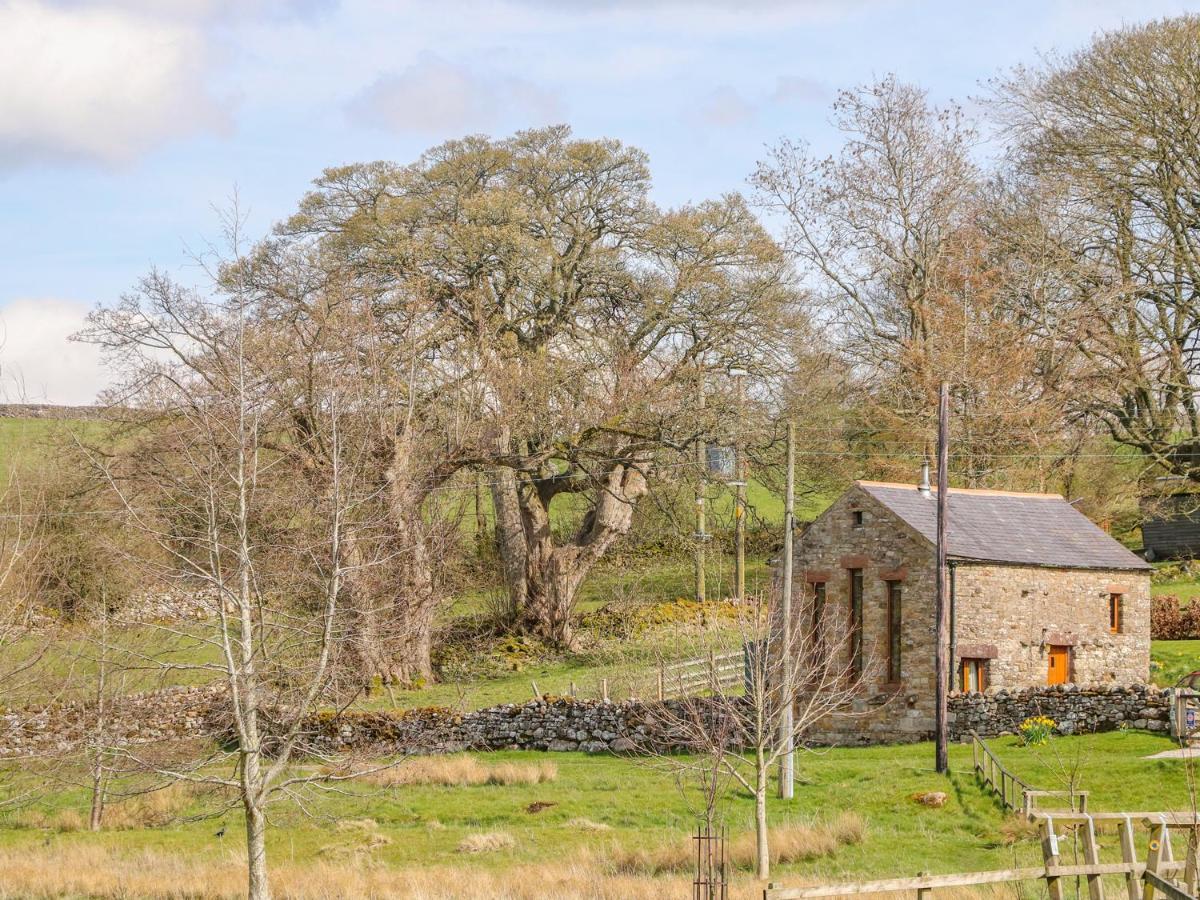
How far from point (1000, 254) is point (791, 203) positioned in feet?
23.3

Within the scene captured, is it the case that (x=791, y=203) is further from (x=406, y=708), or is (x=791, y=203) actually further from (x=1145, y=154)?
(x=406, y=708)

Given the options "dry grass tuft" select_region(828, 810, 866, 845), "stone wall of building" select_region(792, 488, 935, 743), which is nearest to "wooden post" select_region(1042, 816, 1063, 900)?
"dry grass tuft" select_region(828, 810, 866, 845)

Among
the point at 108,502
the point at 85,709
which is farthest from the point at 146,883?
the point at 108,502

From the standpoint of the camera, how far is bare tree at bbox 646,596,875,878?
2052 cm

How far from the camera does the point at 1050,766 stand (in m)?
23.2

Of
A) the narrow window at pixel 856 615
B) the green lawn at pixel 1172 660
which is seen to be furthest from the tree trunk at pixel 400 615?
the green lawn at pixel 1172 660

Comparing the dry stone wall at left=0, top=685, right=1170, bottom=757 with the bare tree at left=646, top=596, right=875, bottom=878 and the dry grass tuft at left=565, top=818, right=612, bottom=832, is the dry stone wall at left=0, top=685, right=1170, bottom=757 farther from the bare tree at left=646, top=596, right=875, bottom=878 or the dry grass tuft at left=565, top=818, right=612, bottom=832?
the dry grass tuft at left=565, top=818, right=612, bottom=832

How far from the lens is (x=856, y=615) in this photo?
3075cm

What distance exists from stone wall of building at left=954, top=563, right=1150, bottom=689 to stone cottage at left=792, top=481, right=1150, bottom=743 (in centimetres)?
2

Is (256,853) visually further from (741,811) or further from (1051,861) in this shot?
(741,811)

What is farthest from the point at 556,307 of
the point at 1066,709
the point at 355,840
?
the point at 355,840

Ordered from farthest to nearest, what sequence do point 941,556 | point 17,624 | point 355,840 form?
point 941,556
point 17,624
point 355,840

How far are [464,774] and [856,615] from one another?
964 centimetres

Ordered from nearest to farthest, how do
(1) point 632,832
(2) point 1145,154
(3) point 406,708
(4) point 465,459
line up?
(1) point 632,832 < (3) point 406,708 < (4) point 465,459 < (2) point 1145,154
